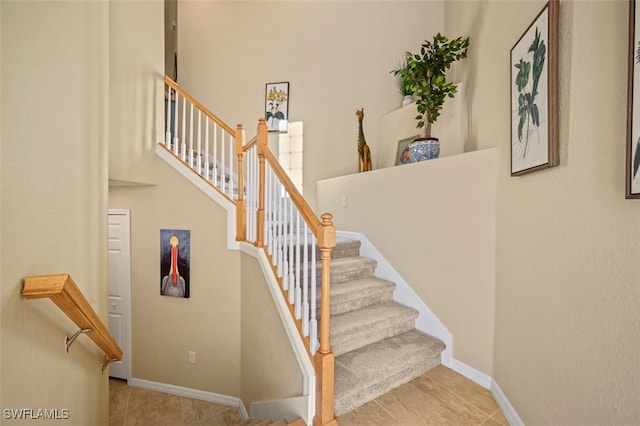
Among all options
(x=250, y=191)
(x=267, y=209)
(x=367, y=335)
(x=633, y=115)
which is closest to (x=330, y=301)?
(x=367, y=335)

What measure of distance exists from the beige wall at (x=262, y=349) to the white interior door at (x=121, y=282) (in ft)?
5.20

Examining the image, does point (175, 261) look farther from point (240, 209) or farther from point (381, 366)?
point (381, 366)

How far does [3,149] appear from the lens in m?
1.15

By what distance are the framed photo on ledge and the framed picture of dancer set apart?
308cm

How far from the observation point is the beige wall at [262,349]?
2029 mm

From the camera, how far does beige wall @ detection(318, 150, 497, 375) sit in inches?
80.2

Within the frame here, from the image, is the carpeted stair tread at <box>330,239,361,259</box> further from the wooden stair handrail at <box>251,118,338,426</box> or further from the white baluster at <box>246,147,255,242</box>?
the wooden stair handrail at <box>251,118,338,426</box>

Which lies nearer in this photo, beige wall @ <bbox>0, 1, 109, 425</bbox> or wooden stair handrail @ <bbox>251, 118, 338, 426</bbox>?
beige wall @ <bbox>0, 1, 109, 425</bbox>

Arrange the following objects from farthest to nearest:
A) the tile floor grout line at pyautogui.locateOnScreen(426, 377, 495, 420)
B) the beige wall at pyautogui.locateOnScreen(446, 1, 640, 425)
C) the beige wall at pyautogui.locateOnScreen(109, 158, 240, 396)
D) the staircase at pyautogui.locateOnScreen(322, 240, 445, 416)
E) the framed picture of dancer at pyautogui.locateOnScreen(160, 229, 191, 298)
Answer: the framed picture of dancer at pyautogui.locateOnScreen(160, 229, 191, 298) < the beige wall at pyautogui.locateOnScreen(109, 158, 240, 396) < the staircase at pyautogui.locateOnScreen(322, 240, 445, 416) < the tile floor grout line at pyautogui.locateOnScreen(426, 377, 495, 420) < the beige wall at pyautogui.locateOnScreen(446, 1, 640, 425)

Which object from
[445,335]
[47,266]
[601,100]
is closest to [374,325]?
[445,335]

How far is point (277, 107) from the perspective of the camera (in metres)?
4.58

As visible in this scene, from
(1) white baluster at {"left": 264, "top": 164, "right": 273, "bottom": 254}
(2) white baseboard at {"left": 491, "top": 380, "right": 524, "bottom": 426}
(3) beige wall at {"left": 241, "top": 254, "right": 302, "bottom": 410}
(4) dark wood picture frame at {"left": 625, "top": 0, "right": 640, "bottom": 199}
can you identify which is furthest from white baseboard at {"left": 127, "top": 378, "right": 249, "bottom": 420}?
(4) dark wood picture frame at {"left": 625, "top": 0, "right": 640, "bottom": 199}

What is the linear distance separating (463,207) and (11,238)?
2.48m

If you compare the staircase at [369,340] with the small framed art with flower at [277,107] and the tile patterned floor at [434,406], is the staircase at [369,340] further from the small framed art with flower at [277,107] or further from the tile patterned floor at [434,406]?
the small framed art with flower at [277,107]
